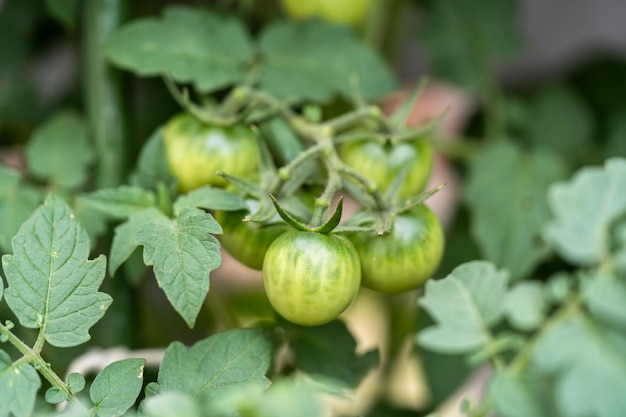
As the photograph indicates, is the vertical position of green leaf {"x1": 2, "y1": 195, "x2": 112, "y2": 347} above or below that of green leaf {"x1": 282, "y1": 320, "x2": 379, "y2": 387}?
above

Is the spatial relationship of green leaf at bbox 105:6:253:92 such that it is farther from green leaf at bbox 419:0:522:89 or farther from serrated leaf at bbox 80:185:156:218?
green leaf at bbox 419:0:522:89

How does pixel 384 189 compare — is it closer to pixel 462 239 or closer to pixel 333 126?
pixel 333 126

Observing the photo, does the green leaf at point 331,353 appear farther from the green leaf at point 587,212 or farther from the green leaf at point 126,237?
the green leaf at point 587,212

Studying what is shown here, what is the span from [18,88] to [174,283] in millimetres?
648

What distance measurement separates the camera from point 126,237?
60 centimetres

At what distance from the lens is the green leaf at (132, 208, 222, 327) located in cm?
53

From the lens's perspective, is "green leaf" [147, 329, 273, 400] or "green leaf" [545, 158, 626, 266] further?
"green leaf" [147, 329, 273, 400]

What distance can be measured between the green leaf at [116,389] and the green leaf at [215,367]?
14 mm

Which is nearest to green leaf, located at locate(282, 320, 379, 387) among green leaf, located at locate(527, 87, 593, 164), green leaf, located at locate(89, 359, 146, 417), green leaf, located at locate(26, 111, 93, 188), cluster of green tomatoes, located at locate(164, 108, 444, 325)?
cluster of green tomatoes, located at locate(164, 108, 444, 325)

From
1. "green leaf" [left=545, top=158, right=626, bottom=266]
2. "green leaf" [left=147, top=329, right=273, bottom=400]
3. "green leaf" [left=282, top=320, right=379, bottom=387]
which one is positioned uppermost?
"green leaf" [left=545, top=158, right=626, bottom=266]

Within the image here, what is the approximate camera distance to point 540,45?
156 cm

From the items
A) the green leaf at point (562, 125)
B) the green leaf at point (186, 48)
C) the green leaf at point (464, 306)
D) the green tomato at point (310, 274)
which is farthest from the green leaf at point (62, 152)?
the green leaf at point (562, 125)

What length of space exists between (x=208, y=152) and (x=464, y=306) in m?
0.29

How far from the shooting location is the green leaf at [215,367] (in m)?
0.53
